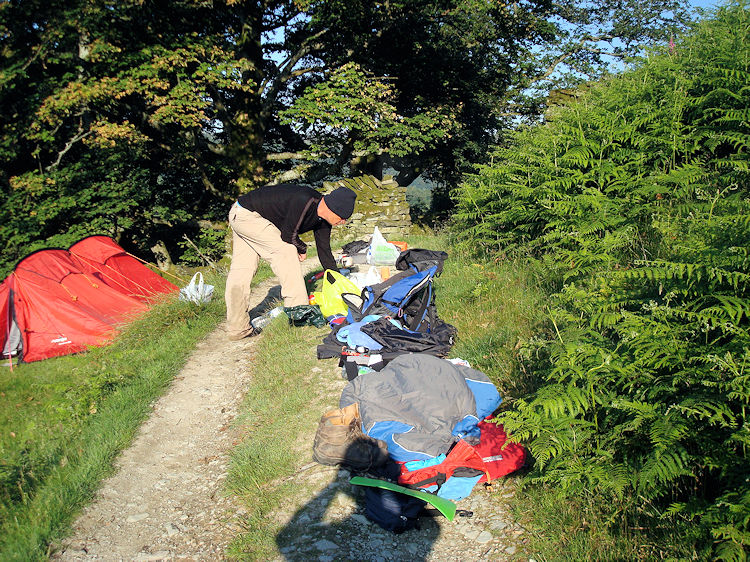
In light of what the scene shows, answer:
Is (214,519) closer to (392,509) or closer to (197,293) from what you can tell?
(392,509)

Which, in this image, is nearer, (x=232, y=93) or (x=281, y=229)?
(x=281, y=229)

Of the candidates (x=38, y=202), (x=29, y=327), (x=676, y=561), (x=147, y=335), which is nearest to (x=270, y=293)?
(x=147, y=335)

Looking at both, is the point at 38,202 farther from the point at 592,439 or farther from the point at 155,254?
the point at 592,439

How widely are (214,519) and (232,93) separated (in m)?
18.0

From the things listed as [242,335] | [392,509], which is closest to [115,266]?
[242,335]

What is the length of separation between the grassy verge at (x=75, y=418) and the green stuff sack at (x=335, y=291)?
203 centimetres

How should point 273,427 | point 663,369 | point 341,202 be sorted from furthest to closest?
point 341,202, point 273,427, point 663,369

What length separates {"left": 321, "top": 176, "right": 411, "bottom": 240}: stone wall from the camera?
1354 cm

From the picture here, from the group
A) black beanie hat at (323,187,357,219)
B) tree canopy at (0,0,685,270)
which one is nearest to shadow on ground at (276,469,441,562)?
black beanie hat at (323,187,357,219)

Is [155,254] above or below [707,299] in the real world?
below

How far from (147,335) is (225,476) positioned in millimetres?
4007

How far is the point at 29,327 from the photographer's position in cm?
938

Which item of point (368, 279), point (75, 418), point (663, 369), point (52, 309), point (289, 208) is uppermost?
point (289, 208)

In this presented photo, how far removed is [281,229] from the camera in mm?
6262
